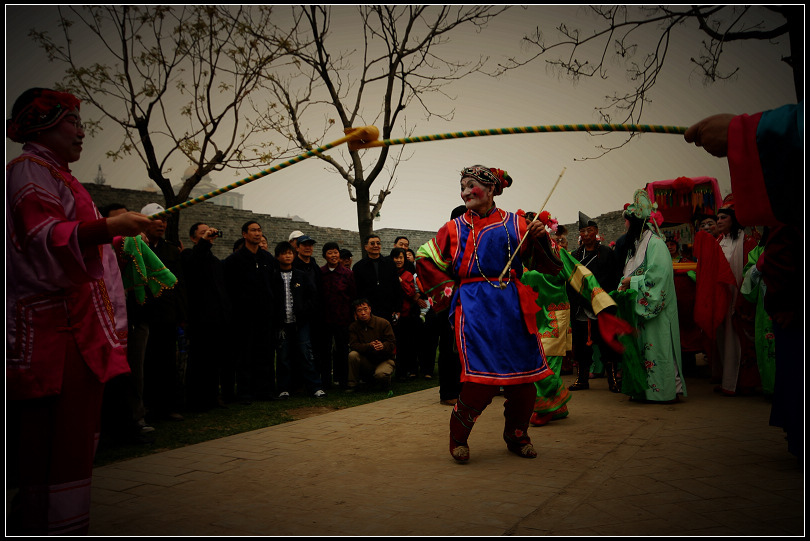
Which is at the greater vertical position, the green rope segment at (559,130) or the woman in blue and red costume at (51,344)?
the green rope segment at (559,130)

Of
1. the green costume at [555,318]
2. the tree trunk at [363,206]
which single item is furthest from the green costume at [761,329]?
the tree trunk at [363,206]

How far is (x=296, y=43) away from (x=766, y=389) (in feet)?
39.1

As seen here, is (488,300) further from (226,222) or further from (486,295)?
(226,222)

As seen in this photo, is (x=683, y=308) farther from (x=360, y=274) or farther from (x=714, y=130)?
(x=714, y=130)

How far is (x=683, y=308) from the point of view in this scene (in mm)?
7762

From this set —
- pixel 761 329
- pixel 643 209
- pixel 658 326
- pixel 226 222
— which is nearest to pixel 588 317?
pixel 658 326

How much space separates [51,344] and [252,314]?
447 cm

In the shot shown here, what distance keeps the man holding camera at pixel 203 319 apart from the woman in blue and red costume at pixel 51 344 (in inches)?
146

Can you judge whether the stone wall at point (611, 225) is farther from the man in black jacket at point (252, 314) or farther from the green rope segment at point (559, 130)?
the green rope segment at point (559, 130)

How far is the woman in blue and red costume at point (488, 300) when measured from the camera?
410 centimetres

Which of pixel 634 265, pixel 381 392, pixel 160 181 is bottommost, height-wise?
pixel 381 392

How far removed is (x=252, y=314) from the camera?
23.0 feet

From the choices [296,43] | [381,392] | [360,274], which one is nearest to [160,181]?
[296,43]

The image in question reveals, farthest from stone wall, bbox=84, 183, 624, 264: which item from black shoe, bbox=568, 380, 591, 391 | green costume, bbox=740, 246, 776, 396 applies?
green costume, bbox=740, 246, 776, 396
